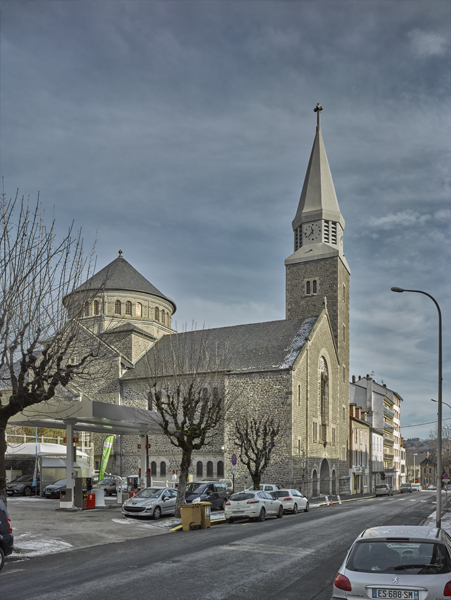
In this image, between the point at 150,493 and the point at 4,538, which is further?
the point at 150,493

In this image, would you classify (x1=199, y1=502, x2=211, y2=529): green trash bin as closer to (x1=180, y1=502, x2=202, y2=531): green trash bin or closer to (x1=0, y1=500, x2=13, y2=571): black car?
(x1=180, y1=502, x2=202, y2=531): green trash bin

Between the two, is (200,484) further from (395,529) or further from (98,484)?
(395,529)

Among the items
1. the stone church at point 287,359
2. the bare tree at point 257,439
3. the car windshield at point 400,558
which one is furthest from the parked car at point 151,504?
the car windshield at point 400,558

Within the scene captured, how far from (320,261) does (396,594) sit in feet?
155

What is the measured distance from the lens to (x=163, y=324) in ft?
190

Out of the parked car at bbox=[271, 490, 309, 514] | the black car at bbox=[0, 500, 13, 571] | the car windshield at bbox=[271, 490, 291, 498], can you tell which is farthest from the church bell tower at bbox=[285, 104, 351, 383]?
the black car at bbox=[0, 500, 13, 571]

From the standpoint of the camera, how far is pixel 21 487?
36.9 meters

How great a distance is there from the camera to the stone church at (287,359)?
42094mm

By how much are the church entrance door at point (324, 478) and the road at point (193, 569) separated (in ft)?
99.4

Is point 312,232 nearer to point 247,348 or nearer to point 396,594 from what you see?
point 247,348

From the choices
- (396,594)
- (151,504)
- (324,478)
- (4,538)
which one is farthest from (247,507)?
(324,478)

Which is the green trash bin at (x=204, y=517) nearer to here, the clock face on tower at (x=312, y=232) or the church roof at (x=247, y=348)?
the church roof at (x=247, y=348)

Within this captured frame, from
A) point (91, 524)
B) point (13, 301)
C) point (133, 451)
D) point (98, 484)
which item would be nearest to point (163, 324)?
point (133, 451)

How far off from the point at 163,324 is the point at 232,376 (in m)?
15.8
